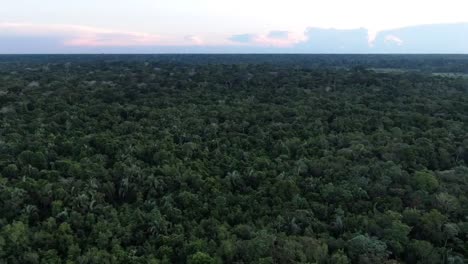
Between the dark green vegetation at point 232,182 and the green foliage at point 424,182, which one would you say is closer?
the dark green vegetation at point 232,182

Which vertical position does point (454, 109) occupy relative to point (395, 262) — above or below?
above

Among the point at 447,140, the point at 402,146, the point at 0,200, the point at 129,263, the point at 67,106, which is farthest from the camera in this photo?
the point at 67,106

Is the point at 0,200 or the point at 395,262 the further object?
the point at 0,200

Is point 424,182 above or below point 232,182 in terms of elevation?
above

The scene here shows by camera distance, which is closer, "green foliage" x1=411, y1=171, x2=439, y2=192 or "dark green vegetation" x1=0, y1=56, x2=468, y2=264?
"dark green vegetation" x1=0, y1=56, x2=468, y2=264

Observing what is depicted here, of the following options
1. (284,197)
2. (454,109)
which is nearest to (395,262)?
(284,197)

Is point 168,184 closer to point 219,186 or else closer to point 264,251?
point 219,186

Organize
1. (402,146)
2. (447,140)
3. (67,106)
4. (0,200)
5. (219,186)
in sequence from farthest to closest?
(67,106) → (447,140) → (402,146) → (219,186) → (0,200)

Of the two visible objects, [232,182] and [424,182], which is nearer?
[424,182]
